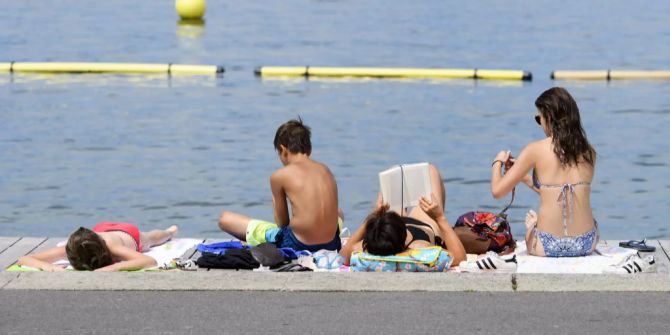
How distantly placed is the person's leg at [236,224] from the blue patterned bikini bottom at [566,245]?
217cm

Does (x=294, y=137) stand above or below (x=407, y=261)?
above

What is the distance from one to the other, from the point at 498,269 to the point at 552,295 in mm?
848

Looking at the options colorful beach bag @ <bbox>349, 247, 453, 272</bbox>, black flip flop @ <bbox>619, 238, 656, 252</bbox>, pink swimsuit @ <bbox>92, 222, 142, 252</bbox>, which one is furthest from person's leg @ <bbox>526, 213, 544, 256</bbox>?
pink swimsuit @ <bbox>92, 222, 142, 252</bbox>

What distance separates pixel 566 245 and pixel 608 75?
54.3 ft

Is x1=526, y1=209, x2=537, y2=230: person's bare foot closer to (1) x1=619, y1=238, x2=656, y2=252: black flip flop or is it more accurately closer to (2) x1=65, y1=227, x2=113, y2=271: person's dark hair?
(1) x1=619, y1=238, x2=656, y2=252: black flip flop

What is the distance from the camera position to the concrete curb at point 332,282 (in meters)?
7.53

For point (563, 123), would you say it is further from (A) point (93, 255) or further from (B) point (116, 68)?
(B) point (116, 68)

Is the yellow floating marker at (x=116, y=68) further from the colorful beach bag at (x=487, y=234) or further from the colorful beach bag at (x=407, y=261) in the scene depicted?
the colorful beach bag at (x=407, y=261)

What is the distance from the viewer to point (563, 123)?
28.6 ft

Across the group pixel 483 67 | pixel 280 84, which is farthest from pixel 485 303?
pixel 483 67

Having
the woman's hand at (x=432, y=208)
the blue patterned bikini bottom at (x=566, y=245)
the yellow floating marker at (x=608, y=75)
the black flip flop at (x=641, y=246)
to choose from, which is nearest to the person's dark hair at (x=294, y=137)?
the woman's hand at (x=432, y=208)

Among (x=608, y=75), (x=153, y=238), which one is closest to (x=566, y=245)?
(x=153, y=238)

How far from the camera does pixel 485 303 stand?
7.24 meters

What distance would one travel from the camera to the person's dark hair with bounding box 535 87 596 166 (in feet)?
28.5
